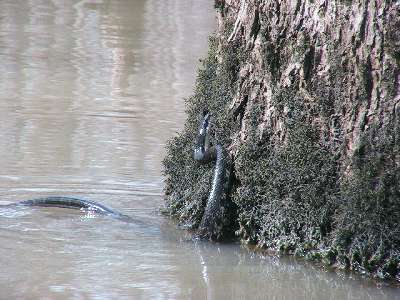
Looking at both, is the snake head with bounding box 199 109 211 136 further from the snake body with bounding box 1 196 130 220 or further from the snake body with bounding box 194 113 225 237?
the snake body with bounding box 1 196 130 220

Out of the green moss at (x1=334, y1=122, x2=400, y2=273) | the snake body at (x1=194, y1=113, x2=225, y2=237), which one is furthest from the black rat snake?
the green moss at (x1=334, y1=122, x2=400, y2=273)

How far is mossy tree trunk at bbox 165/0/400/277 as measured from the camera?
6.07 meters

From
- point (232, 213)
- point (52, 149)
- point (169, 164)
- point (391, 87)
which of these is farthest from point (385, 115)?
point (52, 149)

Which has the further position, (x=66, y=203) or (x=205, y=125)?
(x=66, y=203)

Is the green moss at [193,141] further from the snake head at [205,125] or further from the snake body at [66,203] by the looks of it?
the snake body at [66,203]

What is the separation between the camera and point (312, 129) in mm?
6402

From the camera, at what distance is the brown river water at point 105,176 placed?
6.01 m

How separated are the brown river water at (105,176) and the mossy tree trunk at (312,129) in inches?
8.6

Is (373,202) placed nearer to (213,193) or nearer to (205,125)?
(213,193)

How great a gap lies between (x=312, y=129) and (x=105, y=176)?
2544 mm

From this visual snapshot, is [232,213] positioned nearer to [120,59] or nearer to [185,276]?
[185,276]

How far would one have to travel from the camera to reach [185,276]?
6.19 metres

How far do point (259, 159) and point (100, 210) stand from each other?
52.5 inches

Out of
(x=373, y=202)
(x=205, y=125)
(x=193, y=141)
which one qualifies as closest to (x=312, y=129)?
(x=373, y=202)
